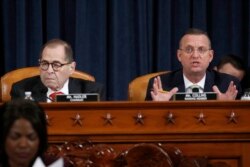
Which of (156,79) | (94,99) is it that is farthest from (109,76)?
(94,99)

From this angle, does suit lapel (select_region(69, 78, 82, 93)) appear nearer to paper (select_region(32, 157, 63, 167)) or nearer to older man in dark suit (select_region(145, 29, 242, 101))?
older man in dark suit (select_region(145, 29, 242, 101))

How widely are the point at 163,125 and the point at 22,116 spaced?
1048mm

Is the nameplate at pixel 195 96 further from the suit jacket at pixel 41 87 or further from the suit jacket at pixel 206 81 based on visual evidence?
the suit jacket at pixel 41 87

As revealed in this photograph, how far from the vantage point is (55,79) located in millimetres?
4047

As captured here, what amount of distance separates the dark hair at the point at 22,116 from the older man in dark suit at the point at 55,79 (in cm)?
162

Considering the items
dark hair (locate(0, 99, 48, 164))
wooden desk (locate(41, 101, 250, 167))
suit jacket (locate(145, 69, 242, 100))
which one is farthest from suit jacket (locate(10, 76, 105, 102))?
dark hair (locate(0, 99, 48, 164))

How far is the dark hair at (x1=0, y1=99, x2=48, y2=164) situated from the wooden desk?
860mm

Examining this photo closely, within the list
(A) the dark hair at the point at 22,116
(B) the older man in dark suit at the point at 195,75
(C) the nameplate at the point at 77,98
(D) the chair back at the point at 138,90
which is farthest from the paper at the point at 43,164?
(D) the chair back at the point at 138,90

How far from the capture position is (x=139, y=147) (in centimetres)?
254

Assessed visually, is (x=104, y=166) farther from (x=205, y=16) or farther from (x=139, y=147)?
(x=205, y=16)

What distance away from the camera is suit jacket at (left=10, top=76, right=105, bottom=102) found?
401 cm

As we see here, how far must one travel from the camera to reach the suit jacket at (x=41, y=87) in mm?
4006

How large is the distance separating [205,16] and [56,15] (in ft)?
3.84

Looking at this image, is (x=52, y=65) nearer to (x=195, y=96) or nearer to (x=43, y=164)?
(x=195, y=96)
